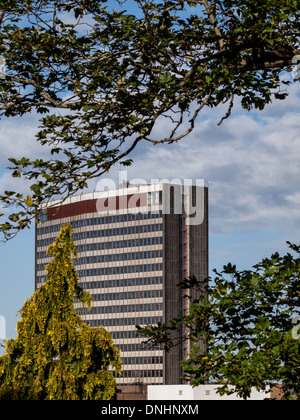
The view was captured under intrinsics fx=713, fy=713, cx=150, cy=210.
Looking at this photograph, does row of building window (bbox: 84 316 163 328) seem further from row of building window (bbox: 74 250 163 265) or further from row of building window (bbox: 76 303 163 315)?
row of building window (bbox: 74 250 163 265)

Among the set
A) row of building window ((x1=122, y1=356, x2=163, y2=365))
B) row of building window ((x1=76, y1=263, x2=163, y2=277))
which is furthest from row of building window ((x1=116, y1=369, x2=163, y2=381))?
row of building window ((x1=76, y1=263, x2=163, y2=277))

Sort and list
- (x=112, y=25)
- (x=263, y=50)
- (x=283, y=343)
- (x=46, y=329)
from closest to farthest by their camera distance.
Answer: (x=283, y=343) < (x=263, y=50) < (x=112, y=25) < (x=46, y=329)

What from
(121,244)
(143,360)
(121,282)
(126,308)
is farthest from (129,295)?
(143,360)

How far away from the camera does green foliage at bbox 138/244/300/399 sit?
8.83m

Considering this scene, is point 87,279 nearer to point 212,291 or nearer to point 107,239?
point 107,239

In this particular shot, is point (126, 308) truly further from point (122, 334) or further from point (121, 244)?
point (121, 244)

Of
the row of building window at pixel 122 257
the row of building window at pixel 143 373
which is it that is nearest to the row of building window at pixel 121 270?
the row of building window at pixel 122 257

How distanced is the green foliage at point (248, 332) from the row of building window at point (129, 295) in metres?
160

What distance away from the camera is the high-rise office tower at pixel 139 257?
16938 cm

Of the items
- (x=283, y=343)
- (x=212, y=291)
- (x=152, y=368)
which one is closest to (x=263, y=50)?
(x=212, y=291)

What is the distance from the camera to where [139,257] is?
174000 millimetres

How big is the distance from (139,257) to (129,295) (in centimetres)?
961
